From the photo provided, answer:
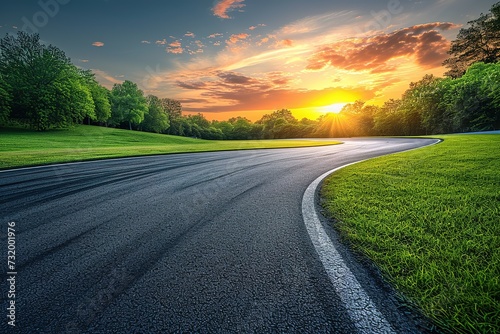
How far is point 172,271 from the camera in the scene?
188cm

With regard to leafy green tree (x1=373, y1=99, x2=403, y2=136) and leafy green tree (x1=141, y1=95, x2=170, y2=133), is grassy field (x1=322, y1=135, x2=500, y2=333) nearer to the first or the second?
leafy green tree (x1=373, y1=99, x2=403, y2=136)

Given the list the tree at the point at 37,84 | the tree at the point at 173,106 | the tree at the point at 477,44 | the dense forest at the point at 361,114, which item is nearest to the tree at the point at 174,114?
the tree at the point at 173,106

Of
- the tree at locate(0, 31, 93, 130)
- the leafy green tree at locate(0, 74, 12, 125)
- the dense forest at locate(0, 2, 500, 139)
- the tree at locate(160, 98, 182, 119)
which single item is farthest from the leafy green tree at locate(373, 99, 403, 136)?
the tree at locate(160, 98, 182, 119)

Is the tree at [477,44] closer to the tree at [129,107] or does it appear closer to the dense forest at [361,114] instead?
the dense forest at [361,114]

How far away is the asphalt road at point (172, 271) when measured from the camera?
1.37 meters

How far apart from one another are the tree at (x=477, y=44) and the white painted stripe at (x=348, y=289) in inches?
2766

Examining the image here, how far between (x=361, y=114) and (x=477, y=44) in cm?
2817

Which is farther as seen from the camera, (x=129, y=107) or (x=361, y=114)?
(x=361, y=114)

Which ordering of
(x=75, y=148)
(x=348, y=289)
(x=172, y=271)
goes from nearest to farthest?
(x=348, y=289) < (x=172, y=271) < (x=75, y=148)

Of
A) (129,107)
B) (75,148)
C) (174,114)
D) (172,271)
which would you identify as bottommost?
(75,148)

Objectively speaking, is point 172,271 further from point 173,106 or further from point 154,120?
point 173,106

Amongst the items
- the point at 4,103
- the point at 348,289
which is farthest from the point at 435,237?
the point at 4,103

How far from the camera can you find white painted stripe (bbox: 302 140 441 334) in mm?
1315

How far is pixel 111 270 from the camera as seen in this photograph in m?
1.91
